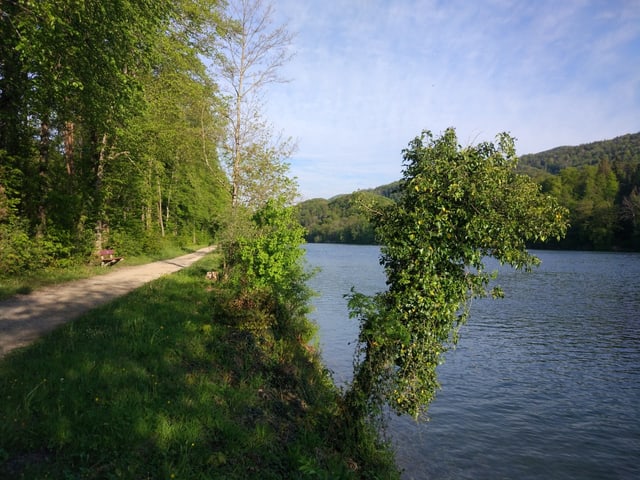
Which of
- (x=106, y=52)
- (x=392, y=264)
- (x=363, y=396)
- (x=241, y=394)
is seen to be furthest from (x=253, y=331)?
(x=106, y=52)

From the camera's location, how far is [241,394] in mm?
6586

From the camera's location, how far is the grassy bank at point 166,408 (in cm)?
437

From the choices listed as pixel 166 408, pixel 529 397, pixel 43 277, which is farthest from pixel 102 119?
pixel 529 397

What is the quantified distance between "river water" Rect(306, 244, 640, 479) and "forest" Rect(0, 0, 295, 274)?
29.0 ft

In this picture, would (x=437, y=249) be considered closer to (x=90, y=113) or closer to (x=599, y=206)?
(x=90, y=113)

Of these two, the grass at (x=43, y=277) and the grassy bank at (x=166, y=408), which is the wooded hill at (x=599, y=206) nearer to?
the grass at (x=43, y=277)

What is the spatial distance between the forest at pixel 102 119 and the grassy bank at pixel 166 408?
579 centimetres

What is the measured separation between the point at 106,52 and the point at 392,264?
9062 mm

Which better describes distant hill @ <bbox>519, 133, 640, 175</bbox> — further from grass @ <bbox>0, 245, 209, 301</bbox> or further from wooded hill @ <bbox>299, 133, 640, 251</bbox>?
grass @ <bbox>0, 245, 209, 301</bbox>

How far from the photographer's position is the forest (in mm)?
9383

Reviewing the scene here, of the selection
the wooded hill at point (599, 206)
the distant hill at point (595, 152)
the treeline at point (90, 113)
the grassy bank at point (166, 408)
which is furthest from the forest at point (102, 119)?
the distant hill at point (595, 152)

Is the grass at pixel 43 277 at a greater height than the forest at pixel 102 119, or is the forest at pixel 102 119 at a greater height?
the forest at pixel 102 119

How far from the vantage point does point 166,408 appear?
544 cm

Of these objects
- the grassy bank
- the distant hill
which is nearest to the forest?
the grassy bank
